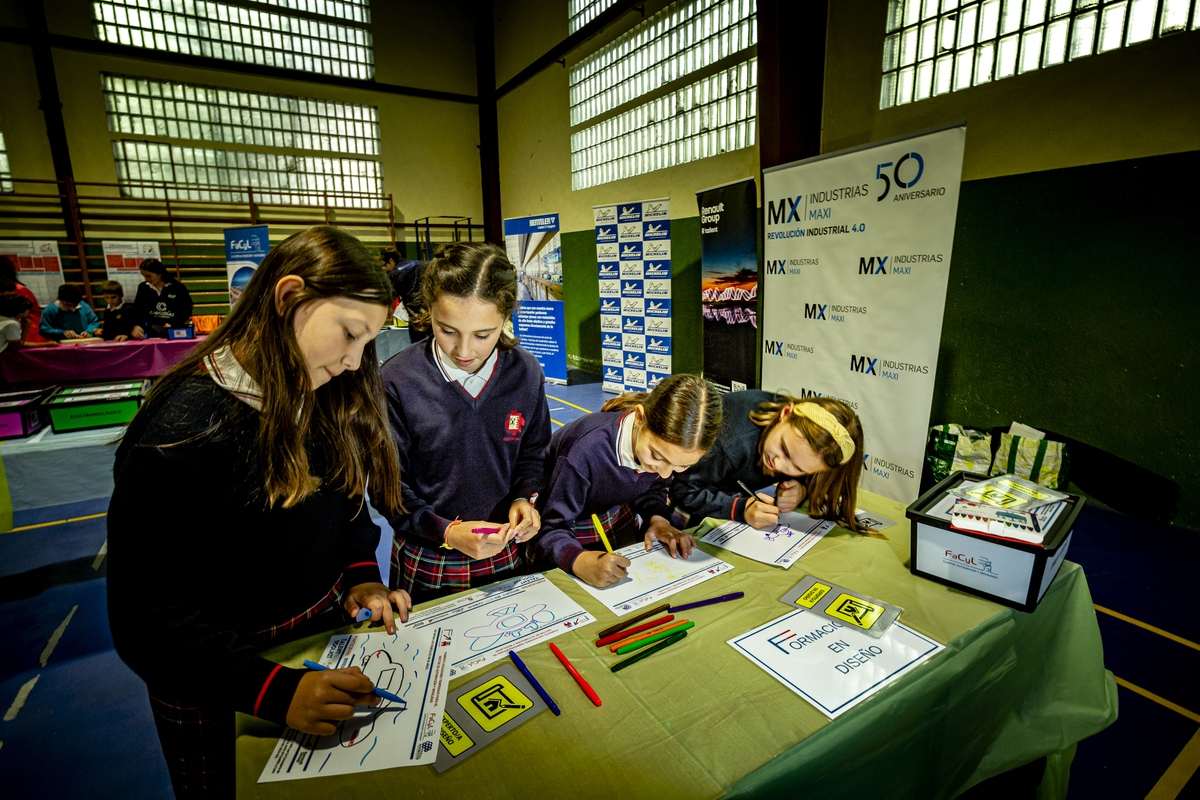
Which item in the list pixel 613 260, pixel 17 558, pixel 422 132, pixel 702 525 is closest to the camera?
pixel 702 525

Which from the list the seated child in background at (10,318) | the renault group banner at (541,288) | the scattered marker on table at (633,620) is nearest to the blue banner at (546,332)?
the renault group banner at (541,288)

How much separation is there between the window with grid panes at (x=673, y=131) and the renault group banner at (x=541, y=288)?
1273 mm

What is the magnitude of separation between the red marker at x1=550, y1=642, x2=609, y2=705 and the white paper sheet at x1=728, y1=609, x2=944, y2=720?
0.29m

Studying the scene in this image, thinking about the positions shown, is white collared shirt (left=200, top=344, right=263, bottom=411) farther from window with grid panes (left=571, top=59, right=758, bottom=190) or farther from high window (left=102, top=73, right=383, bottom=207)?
high window (left=102, top=73, right=383, bottom=207)

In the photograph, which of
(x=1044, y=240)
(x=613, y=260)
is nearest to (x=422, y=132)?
(x=613, y=260)

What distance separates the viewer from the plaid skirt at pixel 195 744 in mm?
868

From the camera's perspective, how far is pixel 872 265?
3002 mm

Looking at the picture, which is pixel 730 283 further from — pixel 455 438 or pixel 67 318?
pixel 67 318

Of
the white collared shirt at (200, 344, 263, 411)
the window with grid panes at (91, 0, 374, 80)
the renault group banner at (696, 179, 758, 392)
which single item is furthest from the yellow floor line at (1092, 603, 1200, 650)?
the window with grid panes at (91, 0, 374, 80)

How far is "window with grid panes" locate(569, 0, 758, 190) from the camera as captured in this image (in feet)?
16.4

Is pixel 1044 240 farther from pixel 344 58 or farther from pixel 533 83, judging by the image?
pixel 344 58

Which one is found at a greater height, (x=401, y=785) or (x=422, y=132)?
(x=422, y=132)

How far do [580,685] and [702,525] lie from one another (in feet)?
2.41

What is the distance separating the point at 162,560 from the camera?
74 cm
